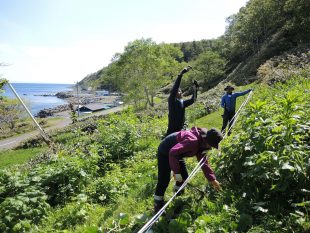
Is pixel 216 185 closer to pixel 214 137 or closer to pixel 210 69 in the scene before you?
pixel 214 137

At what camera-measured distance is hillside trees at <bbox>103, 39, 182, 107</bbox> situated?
53531mm

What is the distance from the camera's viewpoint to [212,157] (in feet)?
20.1

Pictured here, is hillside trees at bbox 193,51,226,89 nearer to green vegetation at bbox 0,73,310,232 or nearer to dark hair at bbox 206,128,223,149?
green vegetation at bbox 0,73,310,232

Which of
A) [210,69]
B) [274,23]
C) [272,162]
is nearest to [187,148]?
[272,162]

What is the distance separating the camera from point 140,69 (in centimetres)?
5431

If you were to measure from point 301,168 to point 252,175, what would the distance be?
27.5 inches

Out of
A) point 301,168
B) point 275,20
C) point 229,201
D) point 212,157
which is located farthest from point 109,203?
point 275,20

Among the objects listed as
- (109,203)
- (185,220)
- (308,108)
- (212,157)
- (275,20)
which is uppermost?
(275,20)

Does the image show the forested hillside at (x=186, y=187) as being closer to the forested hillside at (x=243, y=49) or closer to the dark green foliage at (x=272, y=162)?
the dark green foliage at (x=272, y=162)

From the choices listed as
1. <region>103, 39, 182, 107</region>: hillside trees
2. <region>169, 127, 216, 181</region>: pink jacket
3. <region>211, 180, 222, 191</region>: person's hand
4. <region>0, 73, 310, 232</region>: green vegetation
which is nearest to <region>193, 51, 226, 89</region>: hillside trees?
<region>103, 39, 182, 107</region>: hillside trees

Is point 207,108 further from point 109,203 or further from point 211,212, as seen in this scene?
point 211,212

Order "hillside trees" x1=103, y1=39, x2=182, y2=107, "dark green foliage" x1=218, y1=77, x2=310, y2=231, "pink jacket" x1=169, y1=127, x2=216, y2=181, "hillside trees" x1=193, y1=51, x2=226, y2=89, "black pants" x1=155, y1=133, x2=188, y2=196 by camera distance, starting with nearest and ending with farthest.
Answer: "dark green foliage" x1=218, y1=77, x2=310, y2=231 < "pink jacket" x1=169, y1=127, x2=216, y2=181 < "black pants" x1=155, y1=133, x2=188, y2=196 < "hillside trees" x1=103, y1=39, x2=182, y2=107 < "hillside trees" x1=193, y1=51, x2=226, y2=89

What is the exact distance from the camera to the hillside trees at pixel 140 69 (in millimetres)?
53531

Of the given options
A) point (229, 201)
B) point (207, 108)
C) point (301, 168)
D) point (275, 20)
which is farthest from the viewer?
point (275, 20)
